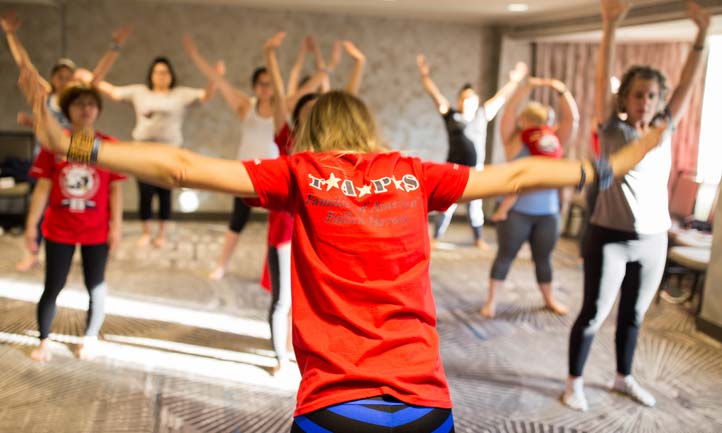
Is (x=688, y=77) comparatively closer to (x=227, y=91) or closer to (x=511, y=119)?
(x=511, y=119)

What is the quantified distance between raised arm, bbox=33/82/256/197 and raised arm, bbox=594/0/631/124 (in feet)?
5.58

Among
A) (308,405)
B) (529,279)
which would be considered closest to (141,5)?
(529,279)

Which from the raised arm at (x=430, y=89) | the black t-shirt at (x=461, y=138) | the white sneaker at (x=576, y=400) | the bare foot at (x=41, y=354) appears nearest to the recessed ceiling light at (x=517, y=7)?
the black t-shirt at (x=461, y=138)

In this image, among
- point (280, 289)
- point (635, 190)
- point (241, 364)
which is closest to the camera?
Result: point (635, 190)

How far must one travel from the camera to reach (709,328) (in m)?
3.81

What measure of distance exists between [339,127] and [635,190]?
1.73 metres

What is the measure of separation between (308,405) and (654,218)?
1998mm

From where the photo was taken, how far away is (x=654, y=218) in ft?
8.48

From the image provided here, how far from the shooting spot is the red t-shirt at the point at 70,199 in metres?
2.79

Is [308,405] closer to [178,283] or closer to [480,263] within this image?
[178,283]

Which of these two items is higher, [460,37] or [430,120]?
[460,37]

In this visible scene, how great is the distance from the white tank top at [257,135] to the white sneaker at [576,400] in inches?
95.2

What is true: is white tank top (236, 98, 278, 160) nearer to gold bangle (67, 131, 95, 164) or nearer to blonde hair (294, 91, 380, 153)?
blonde hair (294, 91, 380, 153)

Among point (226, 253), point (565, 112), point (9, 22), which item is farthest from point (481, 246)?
point (9, 22)
